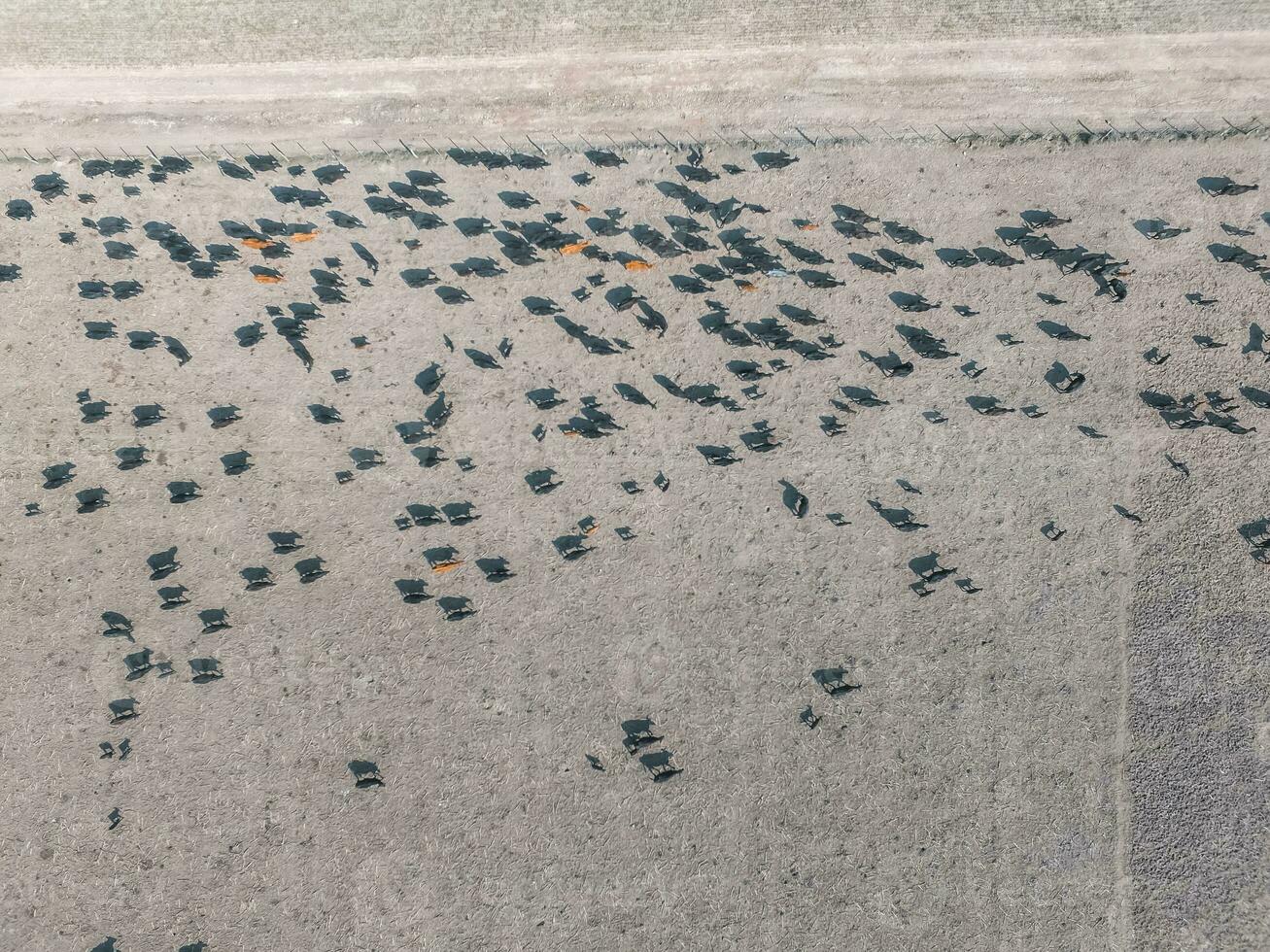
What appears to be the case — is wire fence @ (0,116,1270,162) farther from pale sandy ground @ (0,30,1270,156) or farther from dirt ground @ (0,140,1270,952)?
dirt ground @ (0,140,1270,952)

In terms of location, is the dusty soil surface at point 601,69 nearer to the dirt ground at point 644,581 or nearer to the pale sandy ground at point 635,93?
the pale sandy ground at point 635,93

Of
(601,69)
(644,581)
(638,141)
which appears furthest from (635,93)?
(644,581)

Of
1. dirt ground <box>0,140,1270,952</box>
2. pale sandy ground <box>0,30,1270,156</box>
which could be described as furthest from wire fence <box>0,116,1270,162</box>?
dirt ground <box>0,140,1270,952</box>

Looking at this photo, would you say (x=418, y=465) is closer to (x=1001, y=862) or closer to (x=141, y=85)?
(x=141, y=85)

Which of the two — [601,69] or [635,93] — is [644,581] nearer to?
[635,93]

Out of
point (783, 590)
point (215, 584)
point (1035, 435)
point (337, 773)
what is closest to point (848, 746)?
point (783, 590)

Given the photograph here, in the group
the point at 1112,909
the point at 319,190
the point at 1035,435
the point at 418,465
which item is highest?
the point at 319,190
